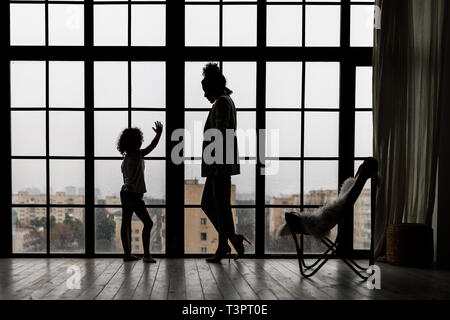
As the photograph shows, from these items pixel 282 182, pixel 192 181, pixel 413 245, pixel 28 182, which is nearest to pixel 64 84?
pixel 28 182

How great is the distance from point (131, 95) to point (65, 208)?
136 cm

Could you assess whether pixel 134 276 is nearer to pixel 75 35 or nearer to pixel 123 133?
pixel 123 133

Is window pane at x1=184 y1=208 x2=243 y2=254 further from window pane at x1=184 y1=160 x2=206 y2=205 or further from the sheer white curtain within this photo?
the sheer white curtain

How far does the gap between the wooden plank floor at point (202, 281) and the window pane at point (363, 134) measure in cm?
120

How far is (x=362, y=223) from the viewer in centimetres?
475

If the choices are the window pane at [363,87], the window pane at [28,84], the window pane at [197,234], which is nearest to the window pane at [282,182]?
the window pane at [197,234]

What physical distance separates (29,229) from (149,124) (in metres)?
1.66

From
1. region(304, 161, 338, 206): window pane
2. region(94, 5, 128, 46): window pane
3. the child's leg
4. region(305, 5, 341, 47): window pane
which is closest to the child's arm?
the child's leg

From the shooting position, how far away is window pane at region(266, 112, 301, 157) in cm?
470

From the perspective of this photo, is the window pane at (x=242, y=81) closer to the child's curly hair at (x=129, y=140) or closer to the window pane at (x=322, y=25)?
the window pane at (x=322, y=25)

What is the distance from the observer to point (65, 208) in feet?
15.2
